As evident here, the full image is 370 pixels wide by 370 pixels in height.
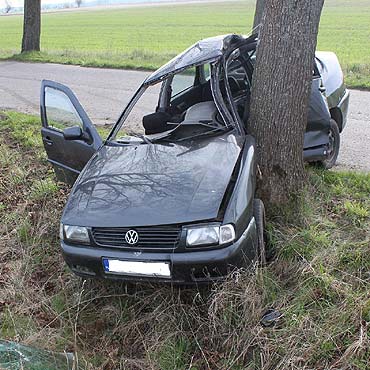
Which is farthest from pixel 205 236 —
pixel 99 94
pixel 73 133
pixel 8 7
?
pixel 8 7

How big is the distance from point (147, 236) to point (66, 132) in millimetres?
1639

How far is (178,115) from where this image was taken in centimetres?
491

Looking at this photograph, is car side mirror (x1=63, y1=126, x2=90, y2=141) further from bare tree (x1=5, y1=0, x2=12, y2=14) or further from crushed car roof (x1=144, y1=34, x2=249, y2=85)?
bare tree (x1=5, y1=0, x2=12, y2=14)

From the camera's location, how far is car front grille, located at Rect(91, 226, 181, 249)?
10.5ft

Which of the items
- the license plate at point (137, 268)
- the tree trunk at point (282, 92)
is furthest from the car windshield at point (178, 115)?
the license plate at point (137, 268)

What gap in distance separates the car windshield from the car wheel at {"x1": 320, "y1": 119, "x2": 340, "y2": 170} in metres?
1.62

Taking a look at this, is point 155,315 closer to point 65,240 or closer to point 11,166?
point 65,240

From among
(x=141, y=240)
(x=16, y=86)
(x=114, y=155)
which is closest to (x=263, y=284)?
(x=141, y=240)

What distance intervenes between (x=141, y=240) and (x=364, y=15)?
44.6 m

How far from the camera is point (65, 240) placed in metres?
Result: 3.54

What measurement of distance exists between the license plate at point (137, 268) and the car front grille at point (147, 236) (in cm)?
11

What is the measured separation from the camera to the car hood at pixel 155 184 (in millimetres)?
3250

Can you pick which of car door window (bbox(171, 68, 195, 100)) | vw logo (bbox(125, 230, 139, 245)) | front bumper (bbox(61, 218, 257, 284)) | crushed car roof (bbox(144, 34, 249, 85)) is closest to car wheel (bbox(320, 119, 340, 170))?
crushed car roof (bbox(144, 34, 249, 85))

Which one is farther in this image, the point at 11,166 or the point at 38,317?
the point at 11,166
